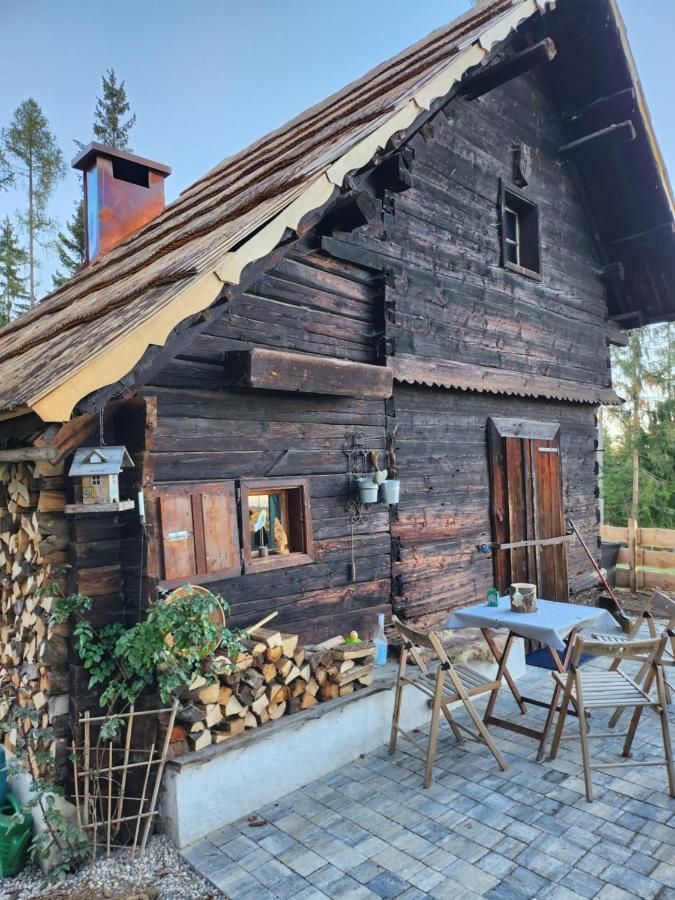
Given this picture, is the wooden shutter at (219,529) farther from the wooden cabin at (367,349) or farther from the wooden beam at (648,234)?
the wooden beam at (648,234)

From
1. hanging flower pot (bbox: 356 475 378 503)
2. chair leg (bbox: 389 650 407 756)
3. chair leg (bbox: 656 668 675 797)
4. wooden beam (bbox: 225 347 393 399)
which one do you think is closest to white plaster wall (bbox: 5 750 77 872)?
chair leg (bbox: 389 650 407 756)

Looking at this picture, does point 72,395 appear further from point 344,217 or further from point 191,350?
point 344,217

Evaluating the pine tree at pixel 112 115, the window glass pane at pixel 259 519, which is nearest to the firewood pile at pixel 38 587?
the window glass pane at pixel 259 519

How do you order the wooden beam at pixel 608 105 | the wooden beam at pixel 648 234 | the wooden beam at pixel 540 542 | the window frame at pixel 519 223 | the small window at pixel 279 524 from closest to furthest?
the small window at pixel 279 524 < the wooden beam at pixel 540 542 < the window frame at pixel 519 223 < the wooden beam at pixel 608 105 < the wooden beam at pixel 648 234

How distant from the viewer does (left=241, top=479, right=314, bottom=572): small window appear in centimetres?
488

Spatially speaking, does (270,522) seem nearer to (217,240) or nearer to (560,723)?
(217,240)

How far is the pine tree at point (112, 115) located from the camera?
1903cm

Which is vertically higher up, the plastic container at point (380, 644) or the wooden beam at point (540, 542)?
the wooden beam at point (540, 542)

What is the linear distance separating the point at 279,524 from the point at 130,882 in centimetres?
256

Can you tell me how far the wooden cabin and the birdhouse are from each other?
0.15 metres

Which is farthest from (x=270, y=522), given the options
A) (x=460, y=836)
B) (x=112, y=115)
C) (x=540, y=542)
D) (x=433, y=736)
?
(x=112, y=115)

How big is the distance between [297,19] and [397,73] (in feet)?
127

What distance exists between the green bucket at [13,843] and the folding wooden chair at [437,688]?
253 centimetres

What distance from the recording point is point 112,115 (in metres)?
19.1
